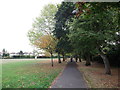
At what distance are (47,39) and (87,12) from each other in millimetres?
14252

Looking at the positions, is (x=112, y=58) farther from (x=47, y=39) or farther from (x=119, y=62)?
(x=47, y=39)

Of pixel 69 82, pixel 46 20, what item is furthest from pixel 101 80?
pixel 46 20

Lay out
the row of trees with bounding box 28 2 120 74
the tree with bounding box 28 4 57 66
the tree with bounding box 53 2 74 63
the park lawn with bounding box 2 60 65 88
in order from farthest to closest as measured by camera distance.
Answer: the tree with bounding box 28 4 57 66, the tree with bounding box 53 2 74 63, the park lawn with bounding box 2 60 65 88, the row of trees with bounding box 28 2 120 74

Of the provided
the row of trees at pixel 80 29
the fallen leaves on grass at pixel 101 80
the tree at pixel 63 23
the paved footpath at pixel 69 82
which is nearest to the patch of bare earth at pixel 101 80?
the fallen leaves on grass at pixel 101 80

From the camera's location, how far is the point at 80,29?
10.2 metres

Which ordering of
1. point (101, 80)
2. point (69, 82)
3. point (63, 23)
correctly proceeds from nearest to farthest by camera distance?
point (69, 82)
point (101, 80)
point (63, 23)

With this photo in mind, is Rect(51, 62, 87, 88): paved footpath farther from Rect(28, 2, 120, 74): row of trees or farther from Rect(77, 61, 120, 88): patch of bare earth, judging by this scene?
Rect(28, 2, 120, 74): row of trees

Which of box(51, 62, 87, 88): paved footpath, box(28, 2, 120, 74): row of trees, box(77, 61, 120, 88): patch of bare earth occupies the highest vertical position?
box(28, 2, 120, 74): row of trees

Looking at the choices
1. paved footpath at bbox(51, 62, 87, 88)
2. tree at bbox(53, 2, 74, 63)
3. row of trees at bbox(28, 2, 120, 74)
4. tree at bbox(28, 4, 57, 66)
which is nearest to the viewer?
row of trees at bbox(28, 2, 120, 74)

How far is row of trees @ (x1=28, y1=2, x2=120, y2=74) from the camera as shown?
4.42 m

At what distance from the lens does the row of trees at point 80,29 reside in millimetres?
4423

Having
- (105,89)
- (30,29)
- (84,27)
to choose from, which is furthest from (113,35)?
(30,29)

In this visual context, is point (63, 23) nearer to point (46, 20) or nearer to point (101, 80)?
point (46, 20)

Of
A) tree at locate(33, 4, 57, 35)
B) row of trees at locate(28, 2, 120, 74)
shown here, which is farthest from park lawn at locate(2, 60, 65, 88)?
tree at locate(33, 4, 57, 35)
